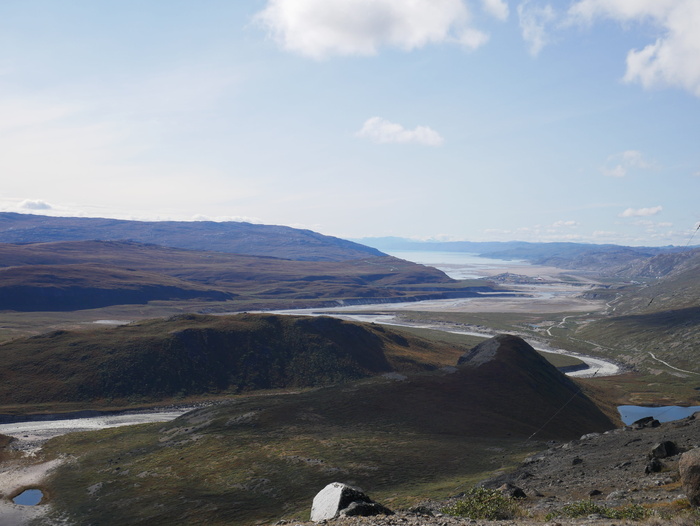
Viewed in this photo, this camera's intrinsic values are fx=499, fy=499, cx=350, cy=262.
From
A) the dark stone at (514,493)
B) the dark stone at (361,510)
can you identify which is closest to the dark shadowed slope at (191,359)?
the dark stone at (514,493)

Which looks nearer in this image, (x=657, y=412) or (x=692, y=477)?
(x=692, y=477)

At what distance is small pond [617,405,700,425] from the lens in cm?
10375

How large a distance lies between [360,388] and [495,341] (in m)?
35.3

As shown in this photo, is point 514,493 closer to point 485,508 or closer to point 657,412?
point 485,508

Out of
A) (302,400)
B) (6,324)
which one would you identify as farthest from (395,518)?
(6,324)

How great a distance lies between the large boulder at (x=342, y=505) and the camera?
2653cm

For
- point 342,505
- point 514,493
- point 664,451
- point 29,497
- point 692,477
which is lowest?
point 29,497

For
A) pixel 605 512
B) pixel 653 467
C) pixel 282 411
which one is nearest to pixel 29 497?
pixel 282 411

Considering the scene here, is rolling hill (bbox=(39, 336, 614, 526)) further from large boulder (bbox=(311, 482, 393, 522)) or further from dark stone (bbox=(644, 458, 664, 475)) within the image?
dark stone (bbox=(644, 458, 664, 475))

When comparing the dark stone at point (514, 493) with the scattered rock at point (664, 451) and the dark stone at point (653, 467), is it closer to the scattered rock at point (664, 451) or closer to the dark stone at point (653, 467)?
the dark stone at point (653, 467)

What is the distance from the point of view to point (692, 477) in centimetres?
2442

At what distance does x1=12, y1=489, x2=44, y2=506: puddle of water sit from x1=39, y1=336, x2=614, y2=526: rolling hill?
201 centimetres

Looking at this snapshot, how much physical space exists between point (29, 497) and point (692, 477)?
62.7 meters

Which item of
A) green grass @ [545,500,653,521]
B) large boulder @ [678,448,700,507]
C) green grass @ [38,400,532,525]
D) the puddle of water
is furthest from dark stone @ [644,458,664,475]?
the puddle of water
